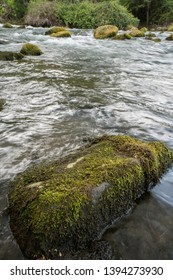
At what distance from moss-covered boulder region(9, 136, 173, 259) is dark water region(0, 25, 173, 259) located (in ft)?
0.41

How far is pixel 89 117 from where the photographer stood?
437 centimetres

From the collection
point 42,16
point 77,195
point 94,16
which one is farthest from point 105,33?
point 77,195

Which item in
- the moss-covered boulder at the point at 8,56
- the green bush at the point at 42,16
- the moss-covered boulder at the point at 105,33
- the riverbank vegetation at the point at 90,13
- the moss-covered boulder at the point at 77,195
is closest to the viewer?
the moss-covered boulder at the point at 77,195

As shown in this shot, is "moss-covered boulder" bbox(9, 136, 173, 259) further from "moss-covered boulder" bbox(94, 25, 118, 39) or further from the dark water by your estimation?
"moss-covered boulder" bbox(94, 25, 118, 39)

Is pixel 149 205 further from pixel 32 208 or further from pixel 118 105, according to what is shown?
pixel 118 105

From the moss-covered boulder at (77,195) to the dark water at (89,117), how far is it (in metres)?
0.13

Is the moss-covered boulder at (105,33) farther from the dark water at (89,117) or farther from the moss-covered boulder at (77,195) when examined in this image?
the moss-covered boulder at (77,195)

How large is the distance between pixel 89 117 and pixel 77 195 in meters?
2.46

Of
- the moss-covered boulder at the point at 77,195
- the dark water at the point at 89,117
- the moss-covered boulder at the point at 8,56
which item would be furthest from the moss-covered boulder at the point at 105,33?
the moss-covered boulder at the point at 77,195

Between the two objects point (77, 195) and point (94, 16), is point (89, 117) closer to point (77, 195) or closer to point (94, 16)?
point (77, 195)

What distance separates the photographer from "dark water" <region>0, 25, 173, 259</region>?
2164 mm

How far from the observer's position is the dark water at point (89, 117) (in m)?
2.16

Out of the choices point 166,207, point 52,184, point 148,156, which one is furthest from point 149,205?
point 52,184
